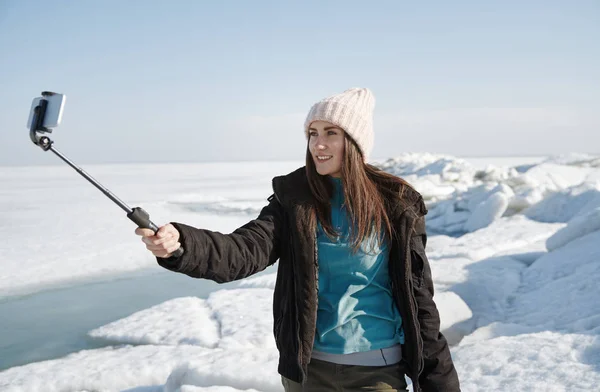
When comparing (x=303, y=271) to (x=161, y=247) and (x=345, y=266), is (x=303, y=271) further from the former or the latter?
(x=161, y=247)

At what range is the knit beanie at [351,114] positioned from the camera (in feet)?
4.52

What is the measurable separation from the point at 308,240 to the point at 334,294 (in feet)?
0.54

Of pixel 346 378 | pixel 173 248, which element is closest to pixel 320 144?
pixel 173 248

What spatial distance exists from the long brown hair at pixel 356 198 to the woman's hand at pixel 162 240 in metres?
0.40

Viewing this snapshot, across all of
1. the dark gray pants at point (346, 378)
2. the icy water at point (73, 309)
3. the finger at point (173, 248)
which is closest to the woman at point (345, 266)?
Result: the dark gray pants at point (346, 378)

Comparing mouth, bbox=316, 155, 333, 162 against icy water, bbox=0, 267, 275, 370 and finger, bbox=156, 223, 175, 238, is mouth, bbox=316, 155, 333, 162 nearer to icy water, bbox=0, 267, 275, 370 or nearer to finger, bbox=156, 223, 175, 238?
finger, bbox=156, 223, 175, 238

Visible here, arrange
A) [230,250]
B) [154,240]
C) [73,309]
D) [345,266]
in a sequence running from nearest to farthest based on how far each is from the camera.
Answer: [154,240] < [230,250] < [345,266] < [73,309]

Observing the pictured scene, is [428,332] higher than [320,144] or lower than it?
lower

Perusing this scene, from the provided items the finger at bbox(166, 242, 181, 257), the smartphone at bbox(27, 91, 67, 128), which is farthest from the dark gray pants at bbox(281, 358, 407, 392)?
the smartphone at bbox(27, 91, 67, 128)

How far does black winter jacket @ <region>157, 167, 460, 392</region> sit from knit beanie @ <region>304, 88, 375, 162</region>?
18cm

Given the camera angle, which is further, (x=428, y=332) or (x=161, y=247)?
(x=428, y=332)

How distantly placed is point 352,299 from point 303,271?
6.0 inches

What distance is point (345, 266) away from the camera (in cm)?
135

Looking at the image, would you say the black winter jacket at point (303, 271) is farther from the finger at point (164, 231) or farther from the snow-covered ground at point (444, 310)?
the snow-covered ground at point (444, 310)
